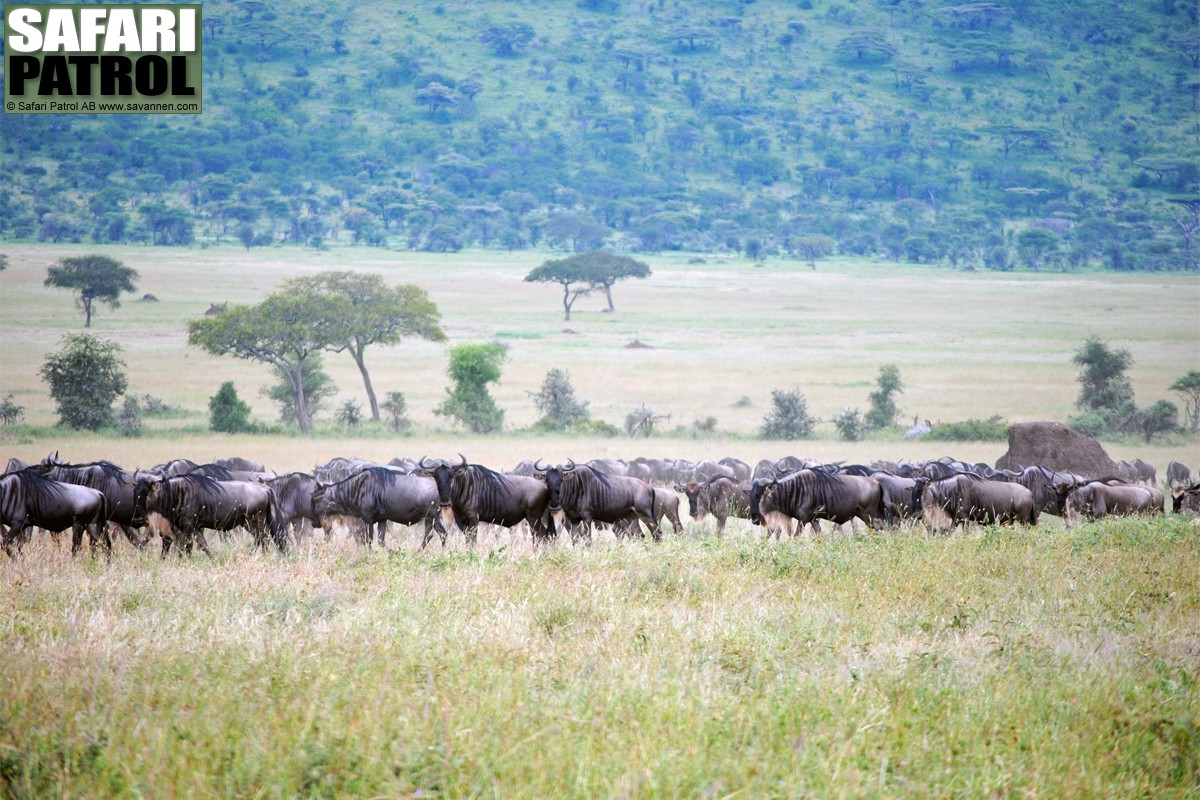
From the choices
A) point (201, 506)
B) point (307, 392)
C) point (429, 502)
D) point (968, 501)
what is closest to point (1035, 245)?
point (307, 392)

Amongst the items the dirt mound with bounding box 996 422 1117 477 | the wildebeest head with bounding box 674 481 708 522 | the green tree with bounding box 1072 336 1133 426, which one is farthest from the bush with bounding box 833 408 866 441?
the wildebeest head with bounding box 674 481 708 522

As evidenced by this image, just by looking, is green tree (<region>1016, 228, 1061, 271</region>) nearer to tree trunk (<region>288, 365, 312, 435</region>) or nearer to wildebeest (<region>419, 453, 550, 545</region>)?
tree trunk (<region>288, 365, 312, 435</region>)

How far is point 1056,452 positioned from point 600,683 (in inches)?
717

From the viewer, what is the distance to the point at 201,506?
11.1 metres

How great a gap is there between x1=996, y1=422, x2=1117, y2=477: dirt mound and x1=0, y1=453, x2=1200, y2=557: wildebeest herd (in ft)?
19.6

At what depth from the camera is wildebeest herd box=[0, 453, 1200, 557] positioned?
11016 millimetres

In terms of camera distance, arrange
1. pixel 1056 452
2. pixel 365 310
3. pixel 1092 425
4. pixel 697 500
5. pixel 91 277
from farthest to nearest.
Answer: pixel 91 277
pixel 365 310
pixel 1092 425
pixel 1056 452
pixel 697 500

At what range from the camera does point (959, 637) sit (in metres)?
6.73

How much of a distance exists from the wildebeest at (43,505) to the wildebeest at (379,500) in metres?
2.58

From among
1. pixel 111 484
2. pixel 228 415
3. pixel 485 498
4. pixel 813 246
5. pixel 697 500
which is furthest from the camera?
pixel 813 246

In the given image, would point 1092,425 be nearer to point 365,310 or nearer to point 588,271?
point 365,310

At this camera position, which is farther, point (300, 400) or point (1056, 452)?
point (300, 400)

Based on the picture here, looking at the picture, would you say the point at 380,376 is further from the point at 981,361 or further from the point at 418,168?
the point at 418,168

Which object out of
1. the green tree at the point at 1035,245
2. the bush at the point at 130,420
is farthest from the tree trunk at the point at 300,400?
the green tree at the point at 1035,245
